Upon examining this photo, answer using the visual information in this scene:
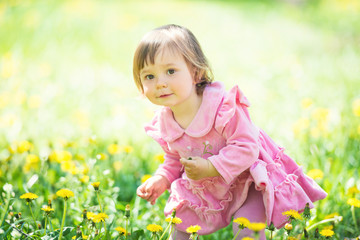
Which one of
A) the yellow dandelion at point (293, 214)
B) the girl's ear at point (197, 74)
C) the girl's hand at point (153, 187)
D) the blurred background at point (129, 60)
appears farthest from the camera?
the blurred background at point (129, 60)

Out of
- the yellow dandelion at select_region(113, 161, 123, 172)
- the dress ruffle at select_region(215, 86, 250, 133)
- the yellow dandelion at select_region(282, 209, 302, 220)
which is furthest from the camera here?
the yellow dandelion at select_region(113, 161, 123, 172)

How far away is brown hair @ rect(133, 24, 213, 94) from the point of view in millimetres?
1767

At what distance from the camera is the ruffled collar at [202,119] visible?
5.92 feet

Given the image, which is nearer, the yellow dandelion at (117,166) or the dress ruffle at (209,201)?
the dress ruffle at (209,201)

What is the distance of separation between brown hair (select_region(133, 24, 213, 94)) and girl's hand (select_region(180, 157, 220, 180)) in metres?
0.42

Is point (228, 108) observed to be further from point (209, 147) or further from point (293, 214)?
point (293, 214)

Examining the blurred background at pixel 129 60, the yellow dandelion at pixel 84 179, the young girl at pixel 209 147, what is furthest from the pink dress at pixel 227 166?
the yellow dandelion at pixel 84 179

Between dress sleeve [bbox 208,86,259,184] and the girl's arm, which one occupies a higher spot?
dress sleeve [bbox 208,86,259,184]

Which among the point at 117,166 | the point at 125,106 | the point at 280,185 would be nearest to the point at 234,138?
the point at 280,185

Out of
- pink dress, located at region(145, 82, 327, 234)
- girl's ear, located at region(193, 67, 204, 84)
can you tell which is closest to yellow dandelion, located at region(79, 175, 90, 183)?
pink dress, located at region(145, 82, 327, 234)

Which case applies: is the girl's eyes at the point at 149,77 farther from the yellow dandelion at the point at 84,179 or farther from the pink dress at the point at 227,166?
the yellow dandelion at the point at 84,179

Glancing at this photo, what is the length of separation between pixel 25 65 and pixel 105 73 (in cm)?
90

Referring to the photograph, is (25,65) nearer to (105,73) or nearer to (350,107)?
(105,73)

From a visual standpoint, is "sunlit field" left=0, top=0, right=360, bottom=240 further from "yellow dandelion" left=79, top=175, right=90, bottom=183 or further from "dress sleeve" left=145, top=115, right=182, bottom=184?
"dress sleeve" left=145, top=115, right=182, bottom=184
